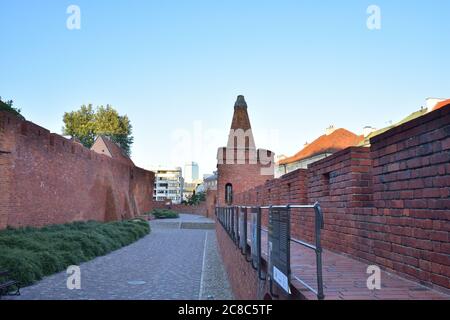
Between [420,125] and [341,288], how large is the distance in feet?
4.28

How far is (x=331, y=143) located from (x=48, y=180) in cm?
2735

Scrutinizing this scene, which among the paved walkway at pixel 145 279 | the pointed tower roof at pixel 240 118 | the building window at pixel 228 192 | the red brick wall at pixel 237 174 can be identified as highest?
the pointed tower roof at pixel 240 118

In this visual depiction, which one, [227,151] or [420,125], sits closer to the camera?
[420,125]

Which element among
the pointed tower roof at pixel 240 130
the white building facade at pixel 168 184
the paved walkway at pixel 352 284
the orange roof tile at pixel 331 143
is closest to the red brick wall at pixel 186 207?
the orange roof tile at pixel 331 143

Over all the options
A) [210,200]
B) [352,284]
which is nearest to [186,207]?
[210,200]

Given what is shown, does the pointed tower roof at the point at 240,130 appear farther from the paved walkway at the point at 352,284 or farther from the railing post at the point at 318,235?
the railing post at the point at 318,235

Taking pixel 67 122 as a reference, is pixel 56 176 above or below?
below

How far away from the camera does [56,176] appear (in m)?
18.5

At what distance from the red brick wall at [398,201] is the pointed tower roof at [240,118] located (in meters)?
29.6

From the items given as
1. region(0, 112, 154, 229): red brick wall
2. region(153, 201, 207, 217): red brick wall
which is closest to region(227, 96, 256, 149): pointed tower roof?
region(0, 112, 154, 229): red brick wall

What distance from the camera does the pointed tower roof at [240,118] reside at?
114 feet

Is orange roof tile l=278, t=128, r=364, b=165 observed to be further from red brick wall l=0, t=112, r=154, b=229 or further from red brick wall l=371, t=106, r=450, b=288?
red brick wall l=371, t=106, r=450, b=288
